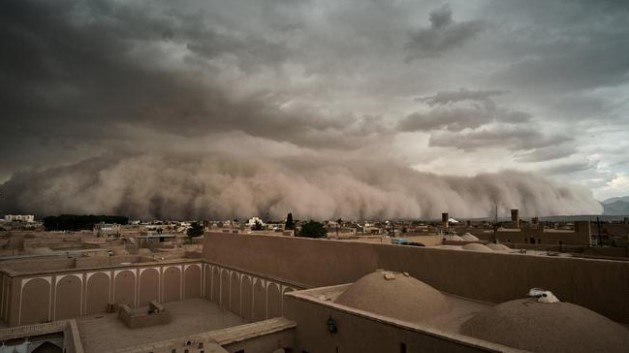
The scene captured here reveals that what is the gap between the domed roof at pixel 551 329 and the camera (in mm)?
7855

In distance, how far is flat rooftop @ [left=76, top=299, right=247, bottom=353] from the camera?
20.5 metres

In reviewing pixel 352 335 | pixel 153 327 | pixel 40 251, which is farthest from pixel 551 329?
pixel 40 251

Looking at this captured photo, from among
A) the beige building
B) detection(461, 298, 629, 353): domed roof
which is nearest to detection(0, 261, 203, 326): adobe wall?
the beige building

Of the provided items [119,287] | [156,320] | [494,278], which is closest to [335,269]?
[494,278]

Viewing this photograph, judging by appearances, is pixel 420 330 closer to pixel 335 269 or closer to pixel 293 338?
pixel 293 338

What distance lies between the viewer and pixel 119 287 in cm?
2794

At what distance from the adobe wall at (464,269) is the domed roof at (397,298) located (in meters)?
1.62

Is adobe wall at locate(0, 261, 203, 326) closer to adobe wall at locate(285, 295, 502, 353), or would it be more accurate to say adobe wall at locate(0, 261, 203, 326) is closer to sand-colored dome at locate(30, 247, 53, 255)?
sand-colored dome at locate(30, 247, 53, 255)

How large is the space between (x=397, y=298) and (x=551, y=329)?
4.57 meters

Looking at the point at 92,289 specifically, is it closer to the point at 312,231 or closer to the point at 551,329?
the point at 551,329

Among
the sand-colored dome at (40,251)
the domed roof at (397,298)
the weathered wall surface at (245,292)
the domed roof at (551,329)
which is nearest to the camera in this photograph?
the domed roof at (551,329)

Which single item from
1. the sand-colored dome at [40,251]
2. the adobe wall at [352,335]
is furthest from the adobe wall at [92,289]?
the adobe wall at [352,335]

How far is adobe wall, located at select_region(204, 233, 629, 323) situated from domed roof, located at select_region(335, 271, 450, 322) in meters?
1.62

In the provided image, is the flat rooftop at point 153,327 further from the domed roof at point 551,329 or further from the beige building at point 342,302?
the domed roof at point 551,329
